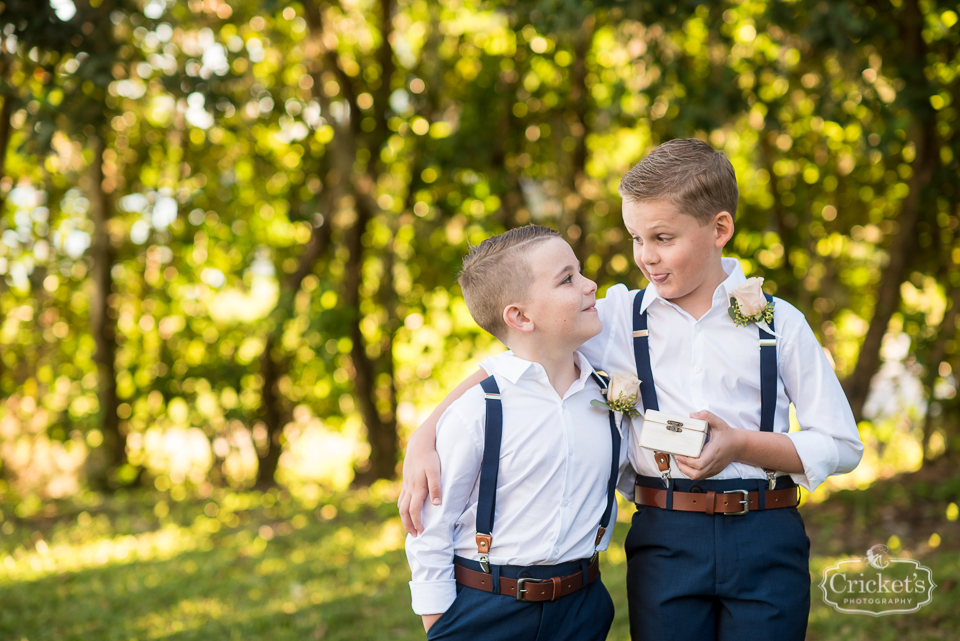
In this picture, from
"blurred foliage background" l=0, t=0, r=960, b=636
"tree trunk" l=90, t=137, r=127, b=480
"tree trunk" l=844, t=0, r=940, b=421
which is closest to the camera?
"tree trunk" l=844, t=0, r=940, b=421

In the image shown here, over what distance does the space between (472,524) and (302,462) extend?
21.4 feet

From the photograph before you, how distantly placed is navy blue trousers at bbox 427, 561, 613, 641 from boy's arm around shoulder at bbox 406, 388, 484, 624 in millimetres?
36

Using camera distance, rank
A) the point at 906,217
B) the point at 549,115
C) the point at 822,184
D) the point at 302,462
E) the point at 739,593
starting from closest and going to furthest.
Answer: the point at 739,593, the point at 906,217, the point at 822,184, the point at 549,115, the point at 302,462

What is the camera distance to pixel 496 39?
6879 millimetres

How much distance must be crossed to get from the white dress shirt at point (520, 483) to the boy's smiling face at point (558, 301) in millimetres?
94

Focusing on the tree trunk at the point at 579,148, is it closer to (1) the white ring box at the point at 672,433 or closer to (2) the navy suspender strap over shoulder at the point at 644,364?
(2) the navy suspender strap over shoulder at the point at 644,364

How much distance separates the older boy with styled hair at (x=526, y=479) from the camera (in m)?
1.63

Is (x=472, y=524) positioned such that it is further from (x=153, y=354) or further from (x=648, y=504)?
(x=153, y=354)

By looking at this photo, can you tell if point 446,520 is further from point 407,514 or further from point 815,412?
point 815,412

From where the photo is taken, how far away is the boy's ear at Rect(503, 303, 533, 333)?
1722 millimetres

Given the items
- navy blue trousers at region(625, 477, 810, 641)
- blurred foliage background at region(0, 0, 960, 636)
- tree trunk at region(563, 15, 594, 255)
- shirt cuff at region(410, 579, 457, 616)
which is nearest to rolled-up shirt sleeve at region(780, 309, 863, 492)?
navy blue trousers at region(625, 477, 810, 641)

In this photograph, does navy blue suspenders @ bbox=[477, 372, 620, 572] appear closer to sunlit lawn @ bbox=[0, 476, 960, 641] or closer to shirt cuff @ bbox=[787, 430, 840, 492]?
shirt cuff @ bbox=[787, 430, 840, 492]

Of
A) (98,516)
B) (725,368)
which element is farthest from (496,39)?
(725,368)

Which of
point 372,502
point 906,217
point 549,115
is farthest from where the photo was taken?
point 549,115
